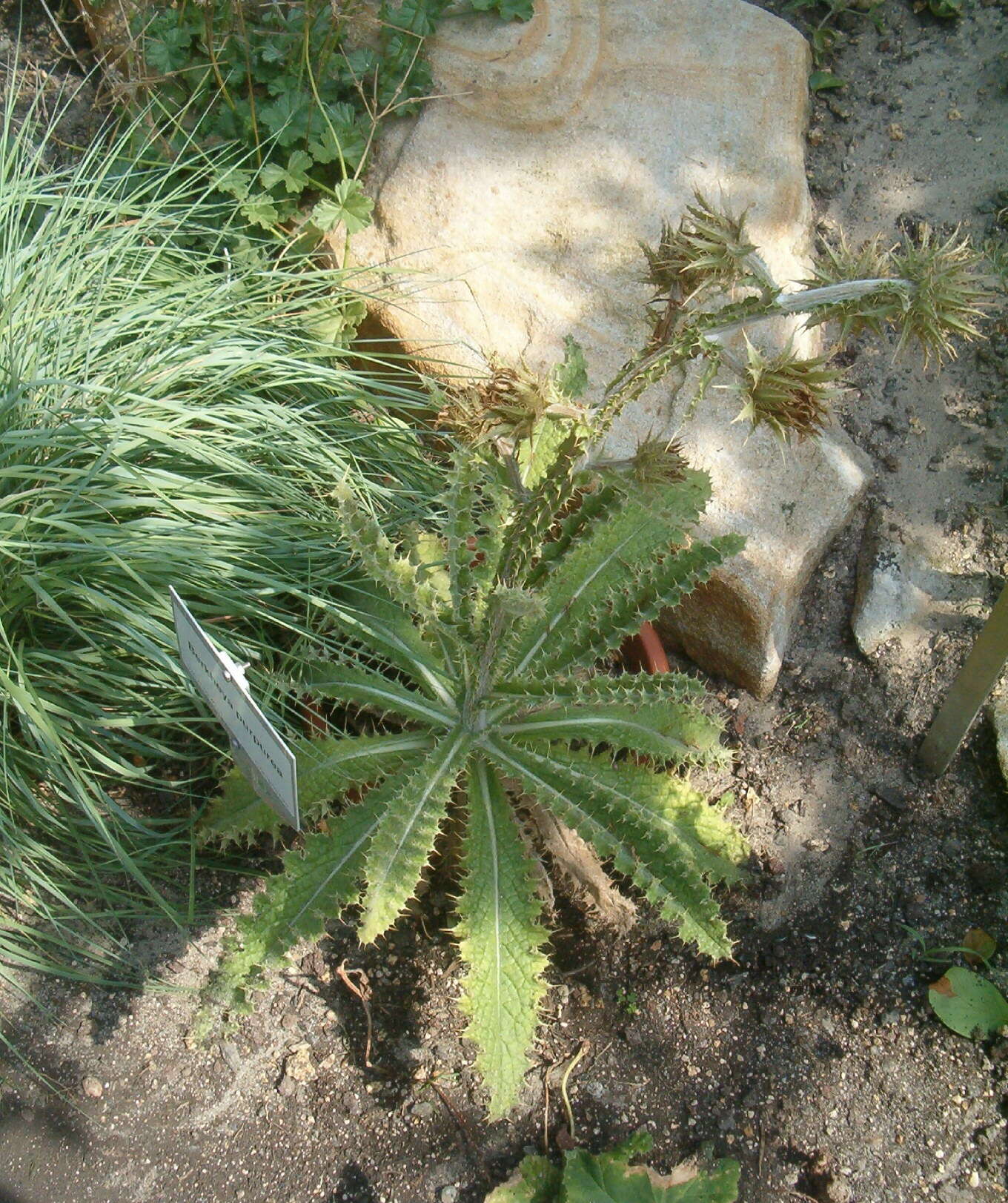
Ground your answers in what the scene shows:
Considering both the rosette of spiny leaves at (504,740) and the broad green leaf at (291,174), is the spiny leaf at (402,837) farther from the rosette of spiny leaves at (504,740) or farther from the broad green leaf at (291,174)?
the broad green leaf at (291,174)

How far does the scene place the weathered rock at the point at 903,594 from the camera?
9.46 feet

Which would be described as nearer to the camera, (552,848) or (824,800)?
(552,848)

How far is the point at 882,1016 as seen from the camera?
241cm

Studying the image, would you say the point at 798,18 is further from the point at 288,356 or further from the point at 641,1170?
the point at 641,1170

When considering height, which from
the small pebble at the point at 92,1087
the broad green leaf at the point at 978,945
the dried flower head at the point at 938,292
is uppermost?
the dried flower head at the point at 938,292

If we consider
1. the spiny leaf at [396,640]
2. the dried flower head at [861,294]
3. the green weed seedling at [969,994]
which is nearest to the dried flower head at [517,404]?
the dried flower head at [861,294]

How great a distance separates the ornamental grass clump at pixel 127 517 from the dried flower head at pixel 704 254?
87 cm

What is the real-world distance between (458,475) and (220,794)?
3.21 feet

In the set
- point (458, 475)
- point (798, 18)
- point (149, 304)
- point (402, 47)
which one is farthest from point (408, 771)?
point (798, 18)

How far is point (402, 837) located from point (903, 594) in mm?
1575

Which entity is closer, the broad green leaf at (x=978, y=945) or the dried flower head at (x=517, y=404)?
the dried flower head at (x=517, y=404)

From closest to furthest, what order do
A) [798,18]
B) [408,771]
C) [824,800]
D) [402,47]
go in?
[408,771]
[824,800]
[402,47]
[798,18]

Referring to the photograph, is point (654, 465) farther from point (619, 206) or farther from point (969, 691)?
point (619, 206)

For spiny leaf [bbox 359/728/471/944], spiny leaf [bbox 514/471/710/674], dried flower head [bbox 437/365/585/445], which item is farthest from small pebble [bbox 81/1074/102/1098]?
dried flower head [bbox 437/365/585/445]
